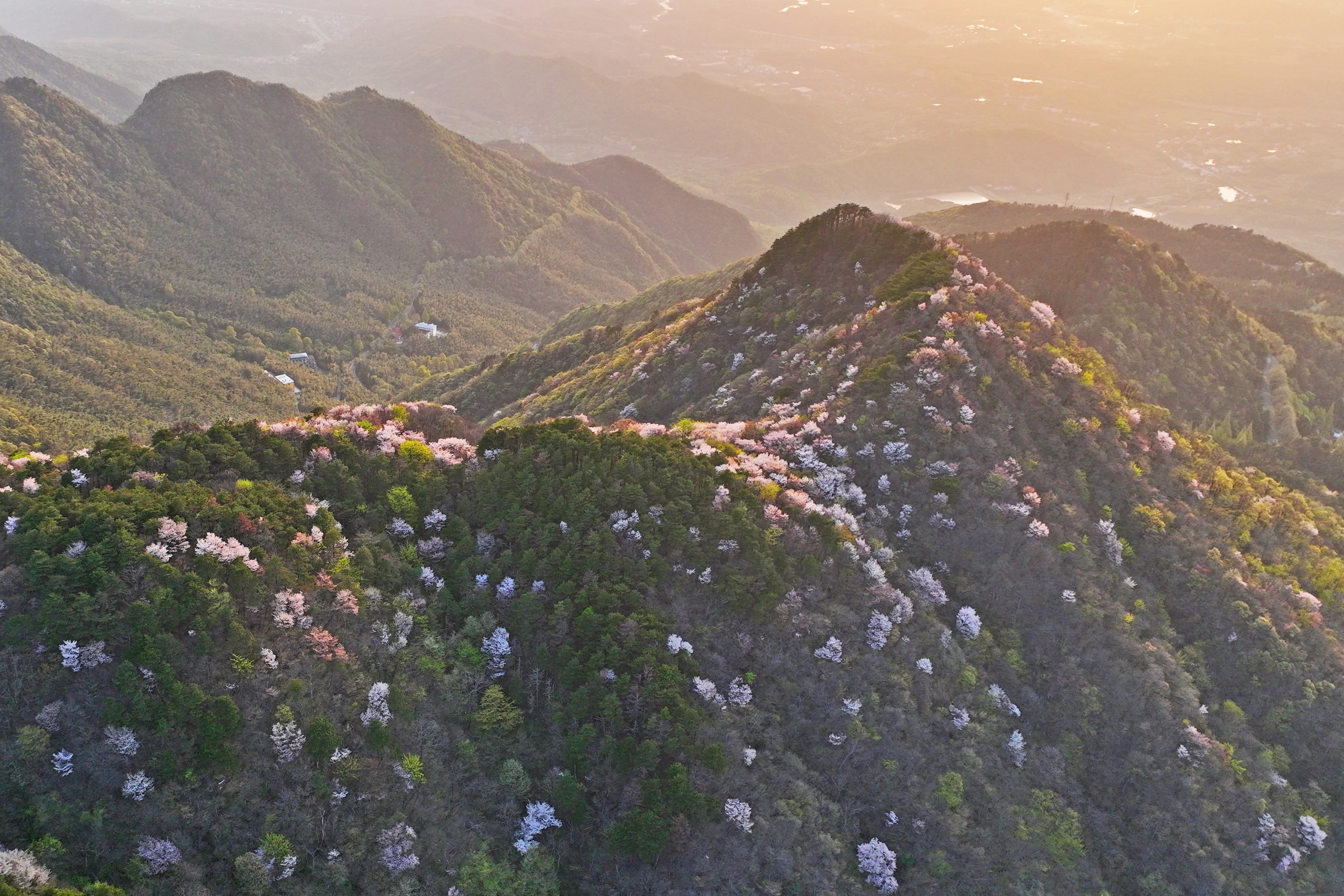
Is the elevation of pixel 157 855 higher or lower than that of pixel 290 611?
lower

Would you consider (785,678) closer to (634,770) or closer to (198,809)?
(634,770)

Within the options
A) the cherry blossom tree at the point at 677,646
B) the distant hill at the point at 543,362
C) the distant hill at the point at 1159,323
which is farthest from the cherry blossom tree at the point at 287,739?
the distant hill at the point at 1159,323

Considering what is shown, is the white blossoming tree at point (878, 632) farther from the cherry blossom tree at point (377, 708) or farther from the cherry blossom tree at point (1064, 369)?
the cherry blossom tree at point (1064, 369)

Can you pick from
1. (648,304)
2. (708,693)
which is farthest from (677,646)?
Result: (648,304)

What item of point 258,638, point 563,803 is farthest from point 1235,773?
point 258,638

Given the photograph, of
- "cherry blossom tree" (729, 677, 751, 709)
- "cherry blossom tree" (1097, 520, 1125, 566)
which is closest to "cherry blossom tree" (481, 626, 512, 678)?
"cherry blossom tree" (729, 677, 751, 709)

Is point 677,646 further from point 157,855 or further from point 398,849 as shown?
point 157,855
